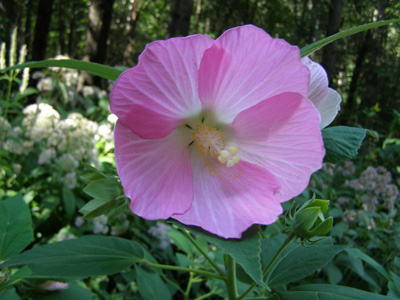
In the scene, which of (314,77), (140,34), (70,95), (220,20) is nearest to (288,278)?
(314,77)

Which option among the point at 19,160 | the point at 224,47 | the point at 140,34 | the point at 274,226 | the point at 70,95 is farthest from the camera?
the point at 140,34

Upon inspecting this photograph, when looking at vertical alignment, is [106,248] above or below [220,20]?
below

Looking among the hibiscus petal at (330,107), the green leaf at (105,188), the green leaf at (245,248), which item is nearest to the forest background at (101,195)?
the green leaf at (105,188)

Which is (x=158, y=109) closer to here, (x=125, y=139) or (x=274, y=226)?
(x=125, y=139)

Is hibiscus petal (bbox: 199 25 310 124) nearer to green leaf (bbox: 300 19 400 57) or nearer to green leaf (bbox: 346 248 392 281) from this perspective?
green leaf (bbox: 300 19 400 57)

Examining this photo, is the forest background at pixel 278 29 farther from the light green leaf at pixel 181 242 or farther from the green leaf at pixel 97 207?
the green leaf at pixel 97 207

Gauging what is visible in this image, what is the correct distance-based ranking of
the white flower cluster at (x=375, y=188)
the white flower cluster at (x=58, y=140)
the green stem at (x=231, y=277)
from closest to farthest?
the green stem at (x=231, y=277) < the white flower cluster at (x=58, y=140) < the white flower cluster at (x=375, y=188)
